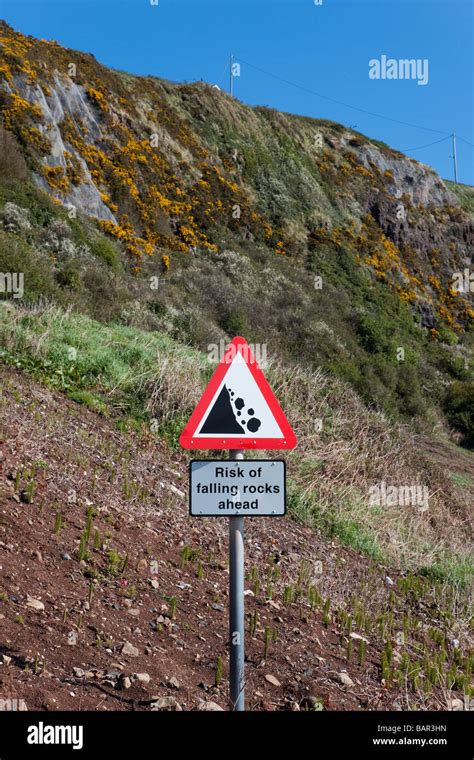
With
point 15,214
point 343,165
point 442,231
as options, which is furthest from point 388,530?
point 442,231

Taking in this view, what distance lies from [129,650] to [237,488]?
5.42ft

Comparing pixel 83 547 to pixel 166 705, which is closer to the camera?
pixel 166 705

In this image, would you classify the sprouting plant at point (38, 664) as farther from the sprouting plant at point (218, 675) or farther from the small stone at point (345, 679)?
the small stone at point (345, 679)

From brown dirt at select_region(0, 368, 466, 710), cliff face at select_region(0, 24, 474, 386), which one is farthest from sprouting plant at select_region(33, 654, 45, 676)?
cliff face at select_region(0, 24, 474, 386)

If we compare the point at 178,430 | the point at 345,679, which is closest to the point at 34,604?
the point at 345,679

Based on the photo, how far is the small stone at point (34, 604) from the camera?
457cm

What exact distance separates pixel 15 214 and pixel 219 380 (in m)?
14.5

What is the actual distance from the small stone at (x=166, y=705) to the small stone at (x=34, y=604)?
1121 millimetres

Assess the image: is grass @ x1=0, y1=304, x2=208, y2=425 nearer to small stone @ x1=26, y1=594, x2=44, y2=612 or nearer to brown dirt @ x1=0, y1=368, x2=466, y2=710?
brown dirt @ x1=0, y1=368, x2=466, y2=710

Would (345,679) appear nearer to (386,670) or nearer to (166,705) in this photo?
(386,670)

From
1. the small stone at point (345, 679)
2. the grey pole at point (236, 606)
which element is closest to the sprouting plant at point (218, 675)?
the grey pole at point (236, 606)

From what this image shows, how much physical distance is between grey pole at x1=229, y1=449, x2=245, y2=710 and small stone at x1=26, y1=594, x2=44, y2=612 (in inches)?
62.8

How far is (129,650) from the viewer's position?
14.8ft

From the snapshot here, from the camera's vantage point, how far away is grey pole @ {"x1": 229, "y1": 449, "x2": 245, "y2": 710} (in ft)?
11.6
